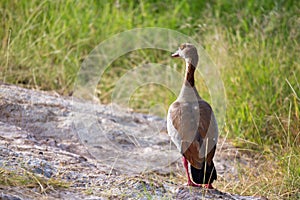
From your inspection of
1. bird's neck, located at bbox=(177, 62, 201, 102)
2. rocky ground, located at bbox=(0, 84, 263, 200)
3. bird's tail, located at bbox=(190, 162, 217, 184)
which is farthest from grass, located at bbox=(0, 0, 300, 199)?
bird's neck, located at bbox=(177, 62, 201, 102)

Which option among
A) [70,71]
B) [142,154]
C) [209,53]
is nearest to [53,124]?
[142,154]

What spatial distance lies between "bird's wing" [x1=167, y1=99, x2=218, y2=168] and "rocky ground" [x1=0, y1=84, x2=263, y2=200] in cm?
25

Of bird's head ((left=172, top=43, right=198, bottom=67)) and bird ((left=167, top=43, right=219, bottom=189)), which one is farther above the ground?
bird's head ((left=172, top=43, right=198, bottom=67))

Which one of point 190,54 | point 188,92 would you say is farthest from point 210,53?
point 188,92

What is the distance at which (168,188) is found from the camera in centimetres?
423

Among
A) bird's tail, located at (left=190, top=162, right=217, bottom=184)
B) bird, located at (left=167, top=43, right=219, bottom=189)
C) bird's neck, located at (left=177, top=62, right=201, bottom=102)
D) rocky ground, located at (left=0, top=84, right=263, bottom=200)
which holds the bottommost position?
rocky ground, located at (left=0, top=84, right=263, bottom=200)

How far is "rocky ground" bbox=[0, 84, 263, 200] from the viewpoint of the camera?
4.05m

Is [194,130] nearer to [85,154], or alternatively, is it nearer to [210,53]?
[85,154]

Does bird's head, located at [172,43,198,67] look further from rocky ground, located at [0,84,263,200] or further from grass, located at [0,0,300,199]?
grass, located at [0,0,300,199]

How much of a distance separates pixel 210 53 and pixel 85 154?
2.44 m

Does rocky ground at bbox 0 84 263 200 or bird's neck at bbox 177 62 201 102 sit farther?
bird's neck at bbox 177 62 201 102

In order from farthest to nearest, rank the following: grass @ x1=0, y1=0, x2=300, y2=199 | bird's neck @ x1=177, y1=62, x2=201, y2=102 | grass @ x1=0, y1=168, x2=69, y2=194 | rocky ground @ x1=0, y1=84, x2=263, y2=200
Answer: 1. grass @ x1=0, y1=0, x2=300, y2=199
2. bird's neck @ x1=177, y1=62, x2=201, y2=102
3. rocky ground @ x1=0, y1=84, x2=263, y2=200
4. grass @ x1=0, y1=168, x2=69, y2=194

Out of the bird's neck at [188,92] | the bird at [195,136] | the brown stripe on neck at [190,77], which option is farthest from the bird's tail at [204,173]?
the brown stripe on neck at [190,77]

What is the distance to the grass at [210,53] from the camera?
6207 mm
